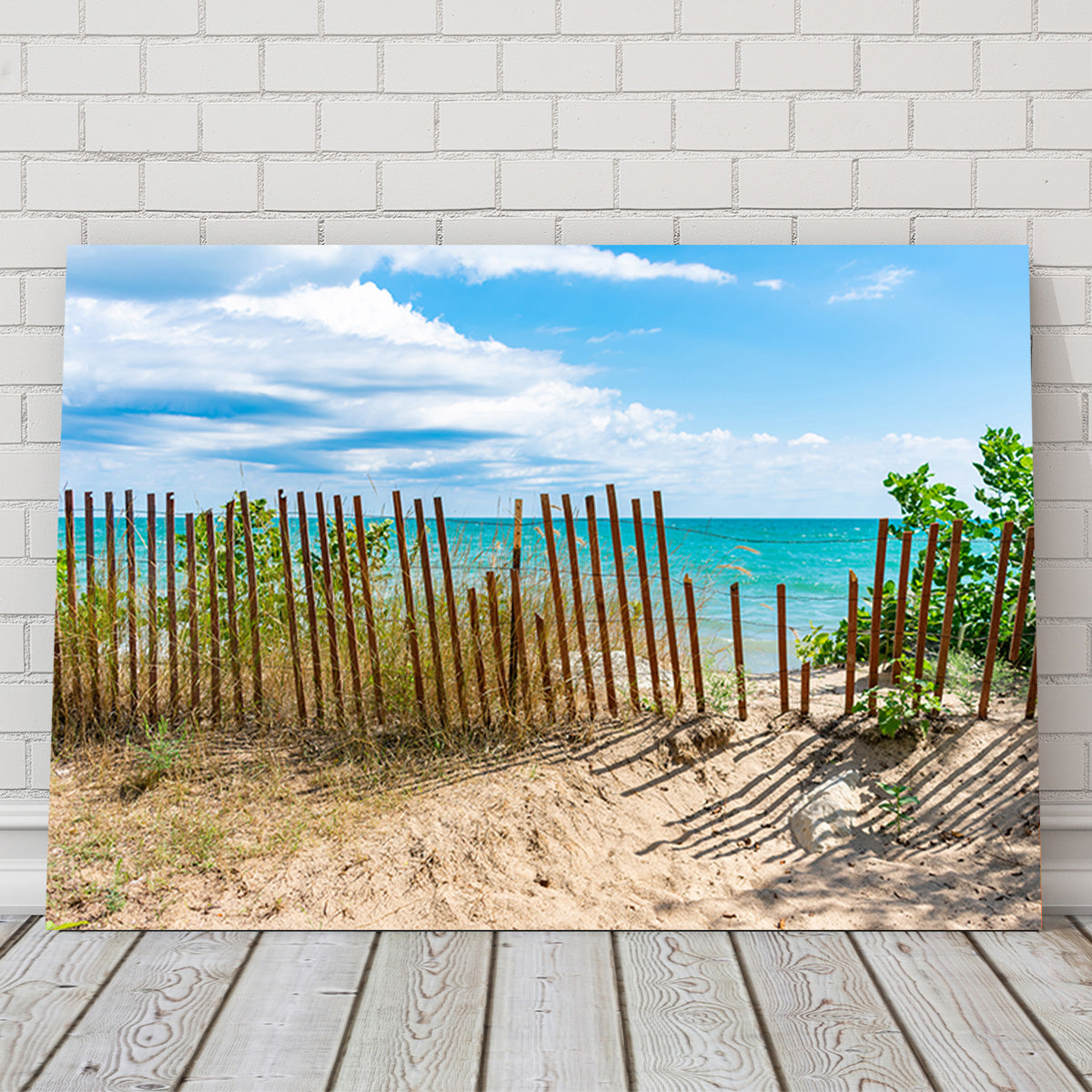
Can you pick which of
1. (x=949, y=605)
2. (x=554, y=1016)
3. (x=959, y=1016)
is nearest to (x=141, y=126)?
(x=554, y=1016)

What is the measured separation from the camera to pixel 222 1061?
1806 mm

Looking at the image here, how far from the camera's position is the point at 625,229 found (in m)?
2.48

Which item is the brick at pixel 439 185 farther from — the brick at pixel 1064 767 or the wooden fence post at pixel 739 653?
the brick at pixel 1064 767

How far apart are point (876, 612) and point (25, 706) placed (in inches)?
89.7

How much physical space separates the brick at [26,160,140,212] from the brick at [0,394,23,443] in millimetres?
500

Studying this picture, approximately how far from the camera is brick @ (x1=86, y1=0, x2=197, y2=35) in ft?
8.08

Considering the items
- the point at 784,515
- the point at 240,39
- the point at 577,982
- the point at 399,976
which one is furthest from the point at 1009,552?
the point at 240,39

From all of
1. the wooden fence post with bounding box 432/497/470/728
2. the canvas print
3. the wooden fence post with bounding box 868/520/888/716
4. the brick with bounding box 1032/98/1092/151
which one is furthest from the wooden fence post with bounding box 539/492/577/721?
the brick with bounding box 1032/98/1092/151

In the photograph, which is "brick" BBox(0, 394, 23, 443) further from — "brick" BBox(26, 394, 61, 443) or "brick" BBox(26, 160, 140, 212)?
"brick" BBox(26, 160, 140, 212)

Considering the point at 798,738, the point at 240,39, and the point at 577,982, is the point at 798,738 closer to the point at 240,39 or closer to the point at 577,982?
the point at 577,982

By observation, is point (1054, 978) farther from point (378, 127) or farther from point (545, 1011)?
point (378, 127)

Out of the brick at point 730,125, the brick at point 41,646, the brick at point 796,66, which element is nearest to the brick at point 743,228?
the brick at point 730,125

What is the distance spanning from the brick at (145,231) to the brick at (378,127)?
41 cm

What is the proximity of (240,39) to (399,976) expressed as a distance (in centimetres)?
233
